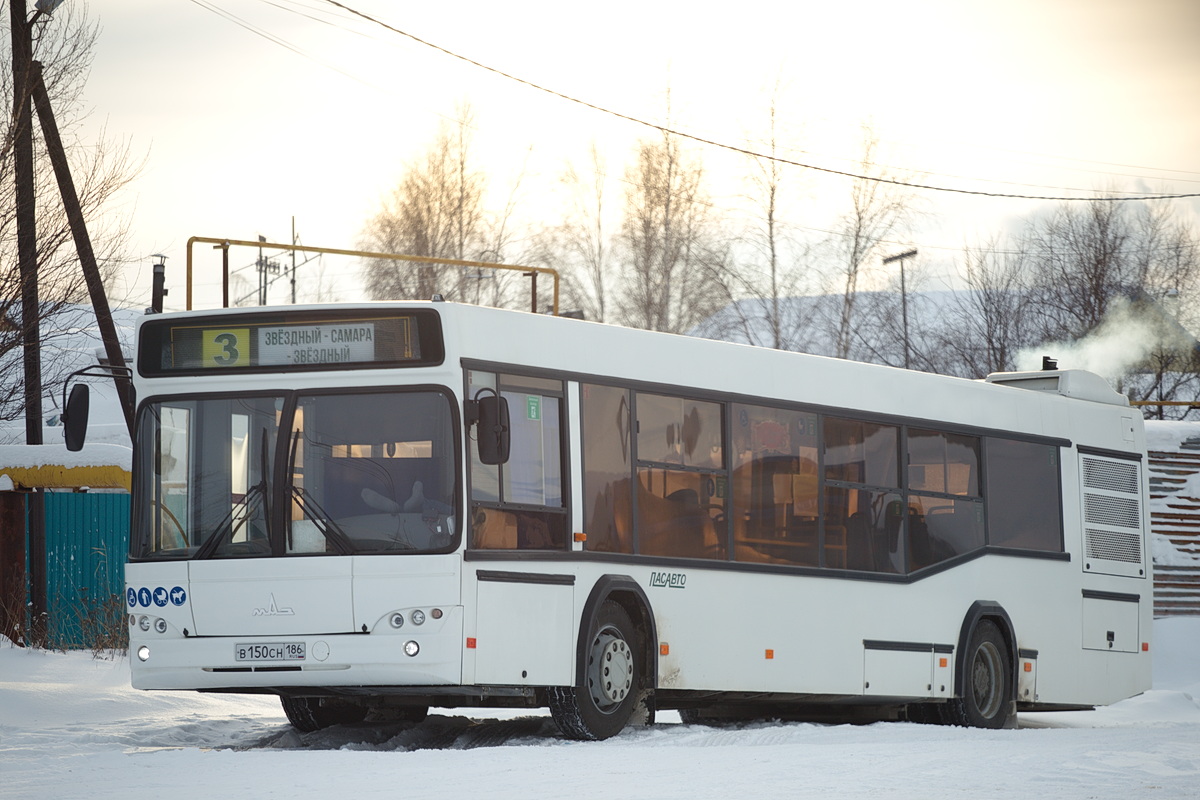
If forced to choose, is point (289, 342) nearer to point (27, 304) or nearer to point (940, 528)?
point (940, 528)

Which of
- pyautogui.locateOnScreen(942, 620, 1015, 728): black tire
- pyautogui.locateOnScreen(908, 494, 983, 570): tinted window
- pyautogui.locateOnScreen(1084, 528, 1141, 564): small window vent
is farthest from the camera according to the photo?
pyautogui.locateOnScreen(1084, 528, 1141, 564): small window vent

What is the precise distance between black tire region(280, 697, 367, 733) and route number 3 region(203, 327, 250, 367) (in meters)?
2.80

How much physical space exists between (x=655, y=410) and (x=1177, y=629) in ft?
48.8

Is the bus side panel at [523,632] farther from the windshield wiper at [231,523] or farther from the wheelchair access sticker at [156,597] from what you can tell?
the wheelchair access sticker at [156,597]

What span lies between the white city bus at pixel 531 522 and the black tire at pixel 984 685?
0.16 ft

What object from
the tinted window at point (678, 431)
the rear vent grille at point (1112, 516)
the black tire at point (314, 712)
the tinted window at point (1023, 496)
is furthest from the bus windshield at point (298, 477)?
the rear vent grille at point (1112, 516)

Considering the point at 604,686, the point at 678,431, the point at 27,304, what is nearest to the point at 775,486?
the point at 678,431

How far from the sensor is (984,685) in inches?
567

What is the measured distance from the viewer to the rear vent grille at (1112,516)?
15547mm

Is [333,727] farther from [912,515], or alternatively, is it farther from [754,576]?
[912,515]

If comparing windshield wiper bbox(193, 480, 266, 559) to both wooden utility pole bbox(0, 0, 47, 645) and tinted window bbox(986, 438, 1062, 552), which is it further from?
wooden utility pole bbox(0, 0, 47, 645)

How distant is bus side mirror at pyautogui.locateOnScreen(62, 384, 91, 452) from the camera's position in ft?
34.2

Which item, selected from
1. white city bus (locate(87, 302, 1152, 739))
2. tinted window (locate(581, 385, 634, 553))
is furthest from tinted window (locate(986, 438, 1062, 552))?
tinted window (locate(581, 385, 634, 553))

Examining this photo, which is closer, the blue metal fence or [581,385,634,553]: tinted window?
[581,385,634,553]: tinted window
